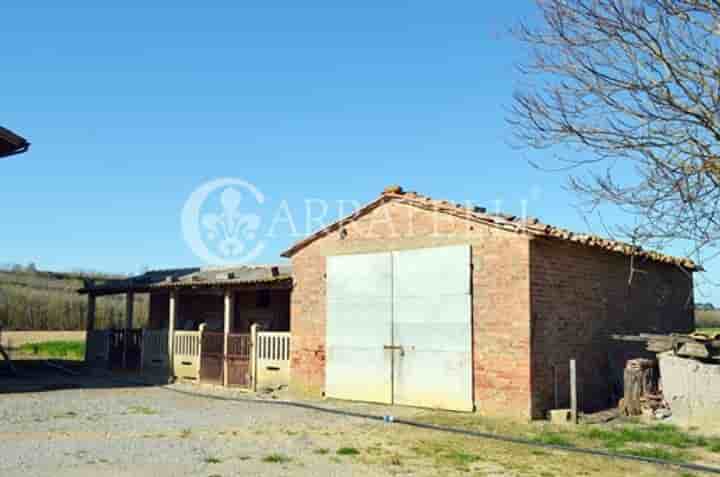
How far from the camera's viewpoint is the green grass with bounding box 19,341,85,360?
31234 millimetres

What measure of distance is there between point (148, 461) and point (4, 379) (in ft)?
46.5

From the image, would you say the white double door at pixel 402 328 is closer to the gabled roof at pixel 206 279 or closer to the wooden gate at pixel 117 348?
the gabled roof at pixel 206 279

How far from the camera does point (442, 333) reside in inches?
571

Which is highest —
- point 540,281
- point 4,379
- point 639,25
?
point 639,25

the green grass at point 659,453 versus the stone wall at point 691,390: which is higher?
the stone wall at point 691,390

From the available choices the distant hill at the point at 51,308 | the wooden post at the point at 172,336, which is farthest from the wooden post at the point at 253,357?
the distant hill at the point at 51,308

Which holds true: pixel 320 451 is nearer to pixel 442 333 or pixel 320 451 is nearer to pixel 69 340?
pixel 442 333

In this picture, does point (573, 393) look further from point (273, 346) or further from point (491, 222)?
point (273, 346)

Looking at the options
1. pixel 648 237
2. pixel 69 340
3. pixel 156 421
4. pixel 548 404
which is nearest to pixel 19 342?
pixel 69 340

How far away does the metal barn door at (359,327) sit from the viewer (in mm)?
15594

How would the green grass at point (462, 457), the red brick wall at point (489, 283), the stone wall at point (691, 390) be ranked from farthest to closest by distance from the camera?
the red brick wall at point (489, 283)
the stone wall at point (691, 390)
the green grass at point (462, 457)

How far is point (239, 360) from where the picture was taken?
18844 millimetres

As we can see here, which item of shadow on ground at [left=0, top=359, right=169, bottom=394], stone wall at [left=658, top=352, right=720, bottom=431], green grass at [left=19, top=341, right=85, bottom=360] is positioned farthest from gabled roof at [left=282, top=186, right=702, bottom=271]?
green grass at [left=19, top=341, right=85, bottom=360]

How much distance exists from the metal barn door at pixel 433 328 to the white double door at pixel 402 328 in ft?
0.06
